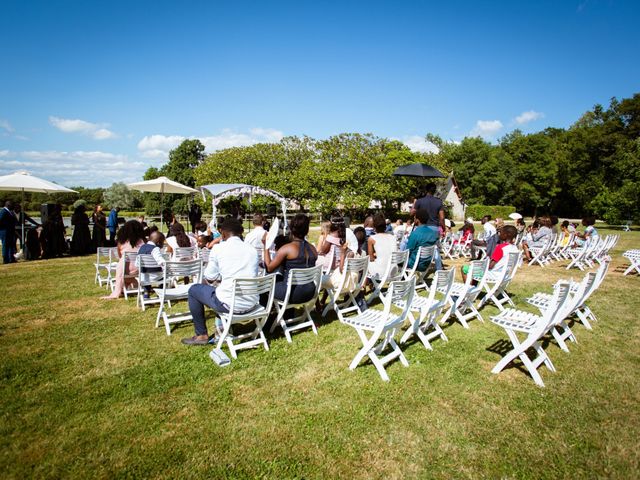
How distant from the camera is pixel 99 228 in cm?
1342

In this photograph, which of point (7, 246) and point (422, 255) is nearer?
point (422, 255)

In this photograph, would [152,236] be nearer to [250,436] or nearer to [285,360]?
[285,360]

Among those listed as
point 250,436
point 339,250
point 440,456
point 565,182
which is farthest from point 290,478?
point 565,182

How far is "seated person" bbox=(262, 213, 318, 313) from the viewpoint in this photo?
4.90 m

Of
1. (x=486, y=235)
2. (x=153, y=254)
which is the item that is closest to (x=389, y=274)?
(x=153, y=254)

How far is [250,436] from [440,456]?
1.52m

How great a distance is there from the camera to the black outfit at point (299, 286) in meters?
4.88

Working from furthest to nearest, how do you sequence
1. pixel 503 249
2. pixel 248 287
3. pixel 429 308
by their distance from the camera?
pixel 503 249 → pixel 429 308 → pixel 248 287

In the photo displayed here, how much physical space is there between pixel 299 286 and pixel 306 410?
1.81 meters

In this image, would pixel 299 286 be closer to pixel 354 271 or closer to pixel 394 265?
pixel 354 271

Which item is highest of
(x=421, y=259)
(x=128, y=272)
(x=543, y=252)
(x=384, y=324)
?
(x=421, y=259)

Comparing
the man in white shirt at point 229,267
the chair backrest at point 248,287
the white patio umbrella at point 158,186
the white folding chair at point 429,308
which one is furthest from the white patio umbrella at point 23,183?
the white folding chair at point 429,308

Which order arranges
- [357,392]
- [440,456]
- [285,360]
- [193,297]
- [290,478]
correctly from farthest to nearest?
[193,297], [285,360], [357,392], [440,456], [290,478]

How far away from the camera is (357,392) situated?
3674 millimetres
